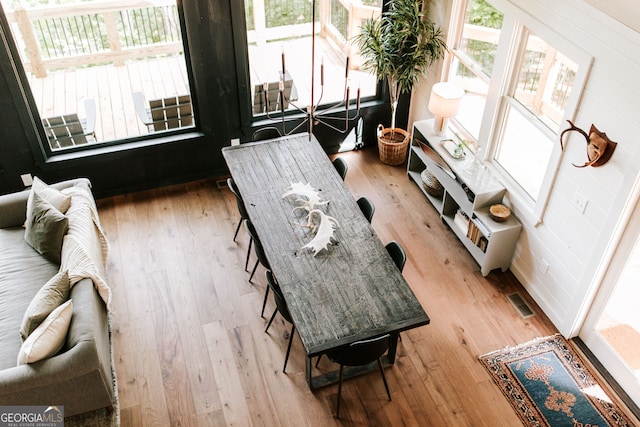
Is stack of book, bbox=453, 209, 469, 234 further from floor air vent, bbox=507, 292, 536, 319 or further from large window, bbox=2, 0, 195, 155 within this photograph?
large window, bbox=2, 0, 195, 155

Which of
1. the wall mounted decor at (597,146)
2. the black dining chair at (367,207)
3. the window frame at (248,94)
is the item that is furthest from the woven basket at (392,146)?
the wall mounted decor at (597,146)

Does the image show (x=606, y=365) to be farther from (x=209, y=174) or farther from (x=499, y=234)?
(x=209, y=174)

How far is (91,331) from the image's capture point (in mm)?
3723

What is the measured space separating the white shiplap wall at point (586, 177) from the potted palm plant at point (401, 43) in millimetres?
1030

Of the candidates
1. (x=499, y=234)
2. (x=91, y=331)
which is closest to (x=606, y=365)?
(x=499, y=234)

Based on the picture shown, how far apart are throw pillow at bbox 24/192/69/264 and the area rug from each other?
135 inches

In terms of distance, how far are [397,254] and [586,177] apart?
146 cm

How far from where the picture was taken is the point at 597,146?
12.7 ft

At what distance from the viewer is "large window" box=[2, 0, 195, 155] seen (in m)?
5.22

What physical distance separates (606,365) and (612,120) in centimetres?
189

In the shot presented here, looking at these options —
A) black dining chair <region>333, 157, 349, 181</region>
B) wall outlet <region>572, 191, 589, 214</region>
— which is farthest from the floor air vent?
black dining chair <region>333, 157, 349, 181</region>

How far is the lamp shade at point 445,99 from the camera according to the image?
17.6ft

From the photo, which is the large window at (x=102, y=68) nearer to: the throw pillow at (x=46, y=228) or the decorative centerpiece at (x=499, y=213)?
the throw pillow at (x=46, y=228)

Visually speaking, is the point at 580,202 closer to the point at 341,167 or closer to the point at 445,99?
the point at 445,99
